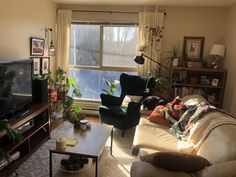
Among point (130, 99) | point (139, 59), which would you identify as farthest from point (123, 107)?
point (139, 59)

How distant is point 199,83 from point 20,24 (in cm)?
329

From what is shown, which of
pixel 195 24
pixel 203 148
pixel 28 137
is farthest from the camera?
pixel 195 24

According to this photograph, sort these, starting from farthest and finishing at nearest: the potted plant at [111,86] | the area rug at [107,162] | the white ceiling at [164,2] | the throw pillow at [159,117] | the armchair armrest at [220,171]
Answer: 1. the potted plant at [111,86]
2. the white ceiling at [164,2]
3. the throw pillow at [159,117]
4. the area rug at [107,162]
5. the armchair armrest at [220,171]

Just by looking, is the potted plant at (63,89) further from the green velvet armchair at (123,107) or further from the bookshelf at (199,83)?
the bookshelf at (199,83)

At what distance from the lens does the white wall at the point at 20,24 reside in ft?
9.48

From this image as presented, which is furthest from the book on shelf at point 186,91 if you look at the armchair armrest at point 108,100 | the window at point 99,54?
the armchair armrest at point 108,100

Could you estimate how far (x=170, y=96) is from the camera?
400cm

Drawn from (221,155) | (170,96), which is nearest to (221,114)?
(221,155)

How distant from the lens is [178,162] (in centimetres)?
149

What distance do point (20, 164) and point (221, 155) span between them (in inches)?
86.8

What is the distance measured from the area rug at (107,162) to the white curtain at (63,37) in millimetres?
1772

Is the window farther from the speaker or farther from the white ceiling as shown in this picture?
the speaker

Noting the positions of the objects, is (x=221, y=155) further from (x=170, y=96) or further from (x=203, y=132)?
(x=170, y=96)

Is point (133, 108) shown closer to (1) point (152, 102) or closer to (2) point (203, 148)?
(1) point (152, 102)
